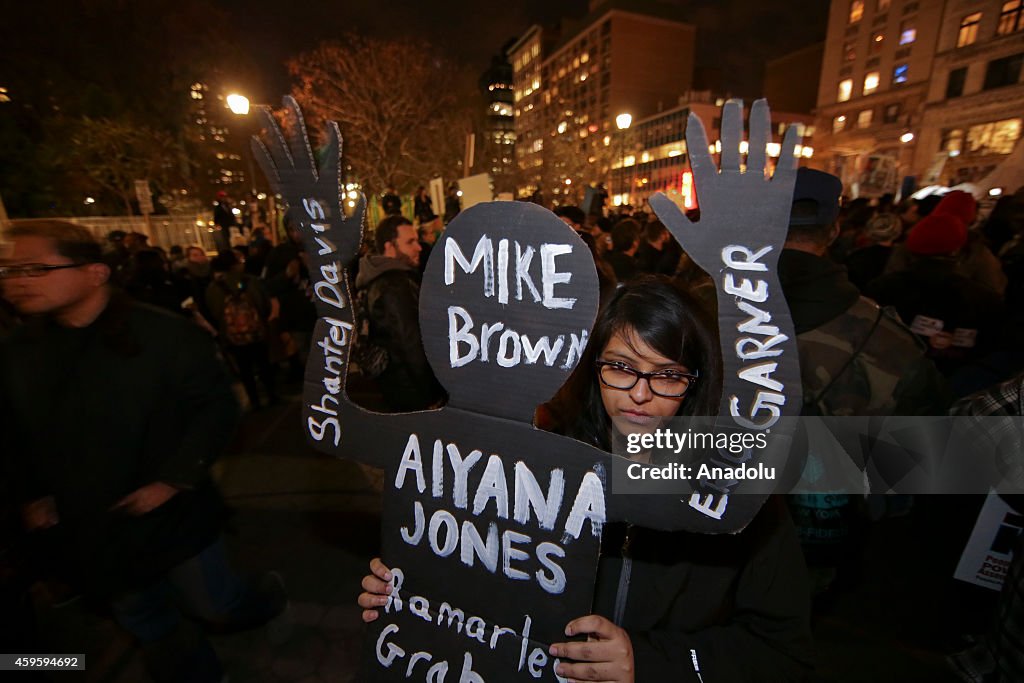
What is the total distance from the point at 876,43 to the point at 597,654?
181 feet

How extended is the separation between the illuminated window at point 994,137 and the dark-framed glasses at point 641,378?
131 ft

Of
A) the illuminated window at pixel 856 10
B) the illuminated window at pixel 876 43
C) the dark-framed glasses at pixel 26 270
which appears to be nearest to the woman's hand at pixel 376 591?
the dark-framed glasses at pixel 26 270

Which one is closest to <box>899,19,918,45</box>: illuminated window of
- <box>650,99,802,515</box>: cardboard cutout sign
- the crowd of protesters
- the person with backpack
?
the crowd of protesters

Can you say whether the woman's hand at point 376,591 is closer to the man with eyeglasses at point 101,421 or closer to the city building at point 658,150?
the man with eyeglasses at point 101,421

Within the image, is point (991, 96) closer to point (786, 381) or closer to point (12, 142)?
point (786, 381)

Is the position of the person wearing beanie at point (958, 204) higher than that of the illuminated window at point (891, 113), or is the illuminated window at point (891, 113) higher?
the illuminated window at point (891, 113)

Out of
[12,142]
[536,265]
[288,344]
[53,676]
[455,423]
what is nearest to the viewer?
[536,265]

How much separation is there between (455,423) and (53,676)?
2941 millimetres

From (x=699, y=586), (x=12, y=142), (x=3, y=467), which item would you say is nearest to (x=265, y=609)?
(x=3, y=467)

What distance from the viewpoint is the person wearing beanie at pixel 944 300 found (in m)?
2.87

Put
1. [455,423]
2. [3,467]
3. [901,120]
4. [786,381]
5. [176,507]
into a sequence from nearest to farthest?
[786,381] < [455,423] < [3,467] < [176,507] < [901,120]

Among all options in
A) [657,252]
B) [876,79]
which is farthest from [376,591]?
[876,79]

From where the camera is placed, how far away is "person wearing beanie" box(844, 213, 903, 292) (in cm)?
480

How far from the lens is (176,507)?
199 centimetres
